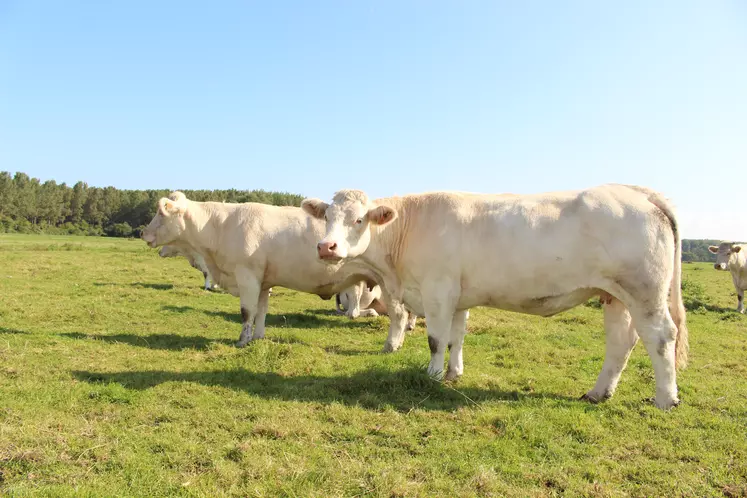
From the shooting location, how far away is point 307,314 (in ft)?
43.8

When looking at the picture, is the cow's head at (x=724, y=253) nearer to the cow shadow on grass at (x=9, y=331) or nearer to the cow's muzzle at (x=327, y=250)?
the cow's muzzle at (x=327, y=250)

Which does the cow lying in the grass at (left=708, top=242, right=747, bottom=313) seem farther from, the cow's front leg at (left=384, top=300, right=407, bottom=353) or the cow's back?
the cow's back

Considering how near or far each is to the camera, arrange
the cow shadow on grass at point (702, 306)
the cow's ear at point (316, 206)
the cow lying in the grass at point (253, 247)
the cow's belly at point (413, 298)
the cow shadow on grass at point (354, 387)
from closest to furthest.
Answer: the cow shadow on grass at point (354, 387) < the cow's belly at point (413, 298) < the cow's ear at point (316, 206) < the cow lying in the grass at point (253, 247) < the cow shadow on grass at point (702, 306)

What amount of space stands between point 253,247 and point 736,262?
60.3 ft

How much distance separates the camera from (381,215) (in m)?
6.66

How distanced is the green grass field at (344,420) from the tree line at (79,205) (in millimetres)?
64473

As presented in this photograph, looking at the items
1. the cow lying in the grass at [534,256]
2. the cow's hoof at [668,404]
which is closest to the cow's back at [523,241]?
the cow lying in the grass at [534,256]

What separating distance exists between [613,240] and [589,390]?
209cm

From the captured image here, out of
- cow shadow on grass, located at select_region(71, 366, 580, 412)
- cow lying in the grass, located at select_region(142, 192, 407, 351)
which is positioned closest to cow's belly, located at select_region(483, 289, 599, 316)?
cow shadow on grass, located at select_region(71, 366, 580, 412)

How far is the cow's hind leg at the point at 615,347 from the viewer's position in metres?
6.39

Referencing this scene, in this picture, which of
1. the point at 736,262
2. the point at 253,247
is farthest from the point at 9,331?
the point at 736,262

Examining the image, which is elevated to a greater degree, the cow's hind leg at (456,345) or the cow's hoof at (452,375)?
the cow's hind leg at (456,345)

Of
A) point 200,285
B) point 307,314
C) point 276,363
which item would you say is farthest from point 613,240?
point 200,285

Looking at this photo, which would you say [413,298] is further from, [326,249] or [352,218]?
[326,249]
